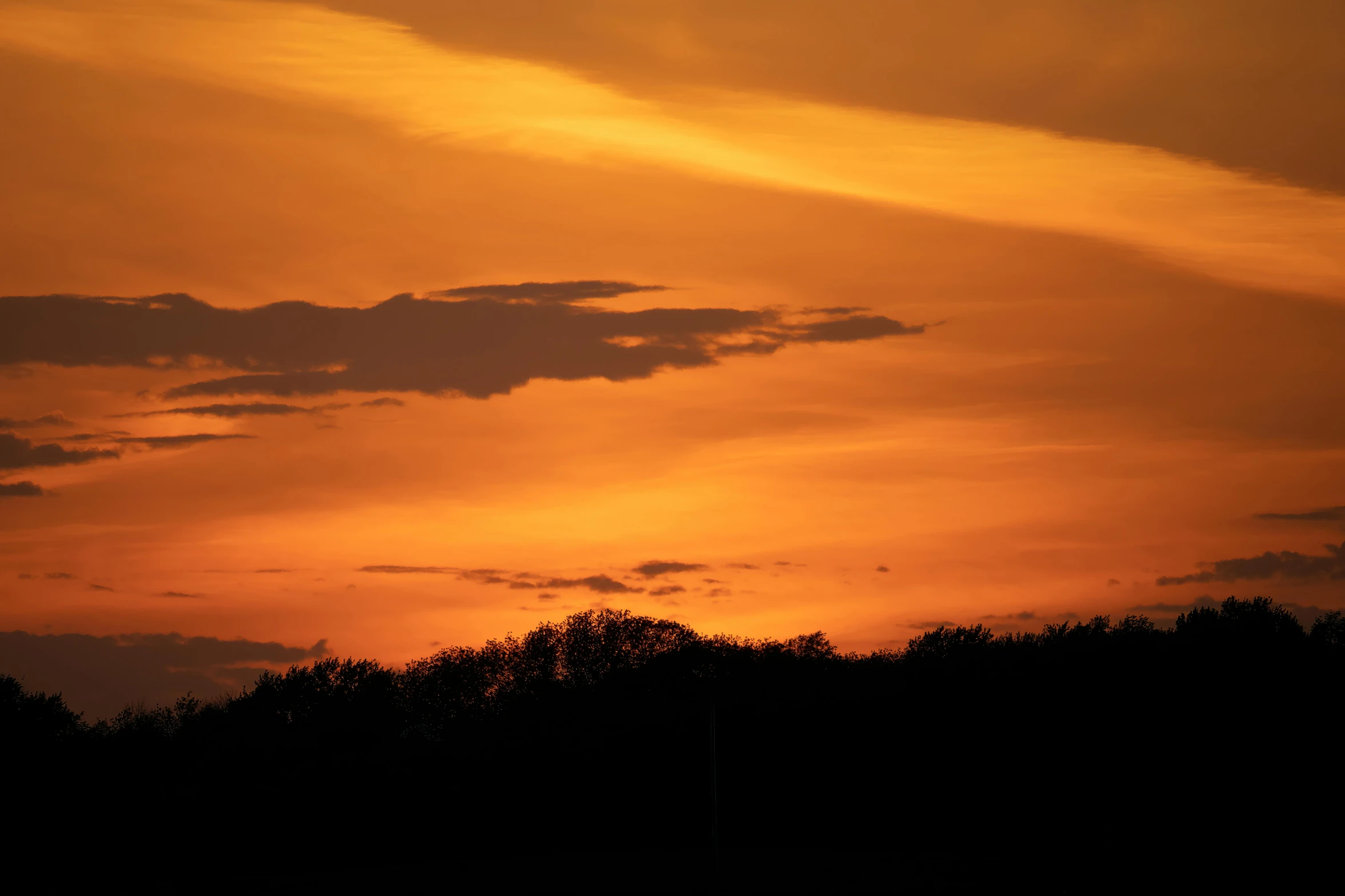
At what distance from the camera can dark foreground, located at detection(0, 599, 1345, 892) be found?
50406 millimetres

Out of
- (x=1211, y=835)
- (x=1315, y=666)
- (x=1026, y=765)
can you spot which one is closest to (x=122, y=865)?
(x=1026, y=765)

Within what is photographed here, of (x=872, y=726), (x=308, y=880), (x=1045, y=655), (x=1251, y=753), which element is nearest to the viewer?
(x=308, y=880)

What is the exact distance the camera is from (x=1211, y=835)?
5181 cm

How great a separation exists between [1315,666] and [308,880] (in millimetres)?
50475

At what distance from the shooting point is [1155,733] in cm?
6134

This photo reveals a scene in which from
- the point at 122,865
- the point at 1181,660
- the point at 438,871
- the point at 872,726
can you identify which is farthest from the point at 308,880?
the point at 1181,660

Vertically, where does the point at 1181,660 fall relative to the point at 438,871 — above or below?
above

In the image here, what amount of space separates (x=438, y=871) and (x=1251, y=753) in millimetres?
34648

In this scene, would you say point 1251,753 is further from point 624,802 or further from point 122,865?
point 122,865

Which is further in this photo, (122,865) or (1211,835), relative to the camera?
(122,865)

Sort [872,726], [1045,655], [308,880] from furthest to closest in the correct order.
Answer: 1. [1045,655]
2. [872,726]
3. [308,880]

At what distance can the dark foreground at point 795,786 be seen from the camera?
50.4m

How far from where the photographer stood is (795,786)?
6438cm

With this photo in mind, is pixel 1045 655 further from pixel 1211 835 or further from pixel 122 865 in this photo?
pixel 122 865
